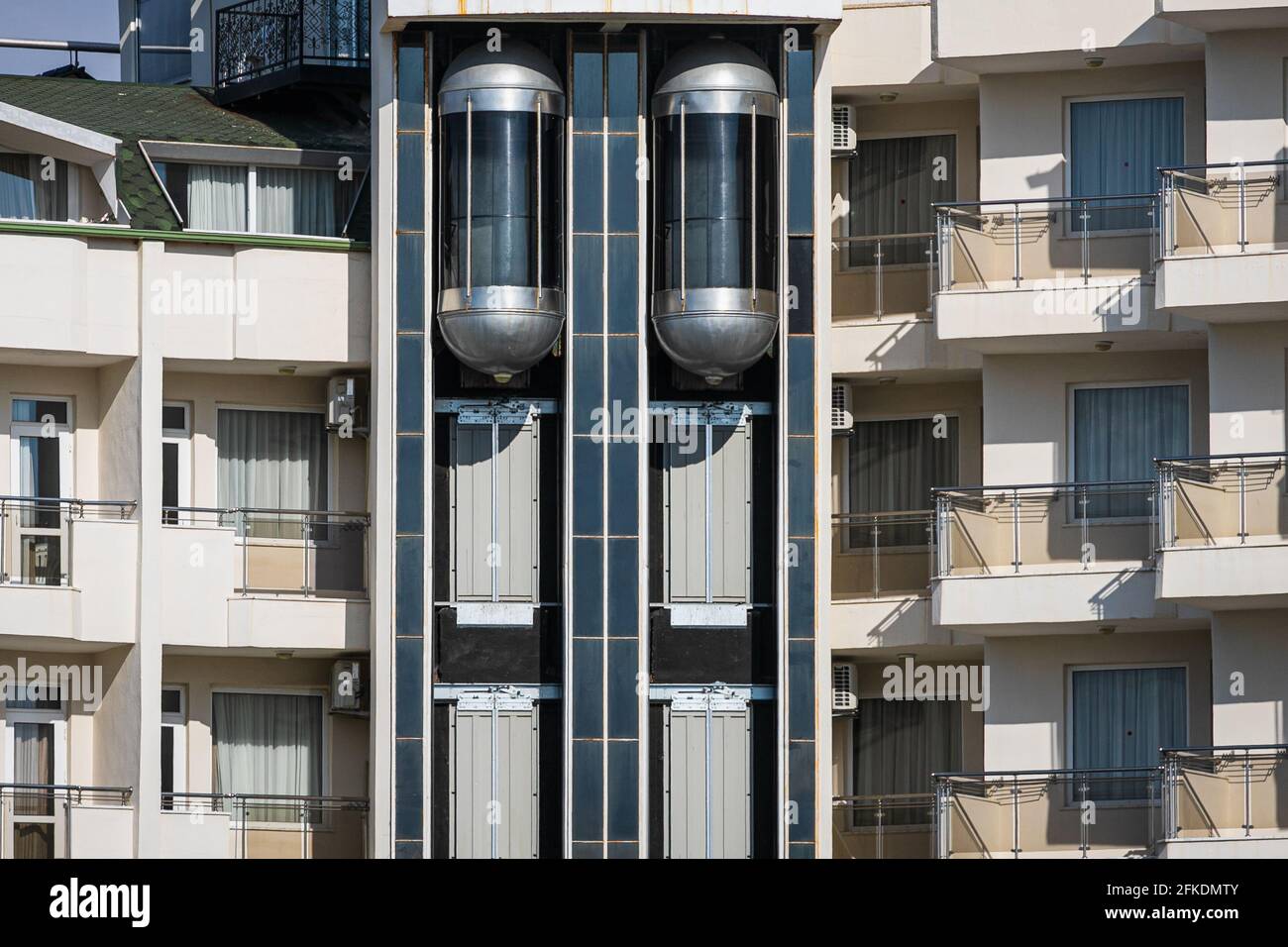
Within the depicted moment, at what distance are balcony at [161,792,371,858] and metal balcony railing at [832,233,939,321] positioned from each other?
316 inches

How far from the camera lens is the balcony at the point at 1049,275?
37.7 meters

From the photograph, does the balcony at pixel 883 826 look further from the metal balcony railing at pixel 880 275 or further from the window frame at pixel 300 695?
the window frame at pixel 300 695

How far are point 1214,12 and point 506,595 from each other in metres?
9.99

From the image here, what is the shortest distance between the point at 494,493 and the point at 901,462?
201 inches

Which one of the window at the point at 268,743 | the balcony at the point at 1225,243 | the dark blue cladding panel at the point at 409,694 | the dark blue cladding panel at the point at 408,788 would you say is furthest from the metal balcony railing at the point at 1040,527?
the window at the point at 268,743

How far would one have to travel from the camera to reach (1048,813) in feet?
122

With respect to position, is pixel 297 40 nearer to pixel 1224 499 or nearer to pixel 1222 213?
pixel 1222 213

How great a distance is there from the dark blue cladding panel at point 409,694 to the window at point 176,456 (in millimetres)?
3463

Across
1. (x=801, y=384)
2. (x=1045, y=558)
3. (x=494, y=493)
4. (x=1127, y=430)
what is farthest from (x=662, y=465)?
(x=1127, y=430)

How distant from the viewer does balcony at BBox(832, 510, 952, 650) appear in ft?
126

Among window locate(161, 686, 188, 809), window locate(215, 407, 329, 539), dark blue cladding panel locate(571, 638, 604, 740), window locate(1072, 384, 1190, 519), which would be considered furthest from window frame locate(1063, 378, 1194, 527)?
window locate(161, 686, 188, 809)

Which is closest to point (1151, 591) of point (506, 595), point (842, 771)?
point (842, 771)

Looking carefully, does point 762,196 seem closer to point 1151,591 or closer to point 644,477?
point 644,477

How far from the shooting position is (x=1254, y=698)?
37000 millimetres
